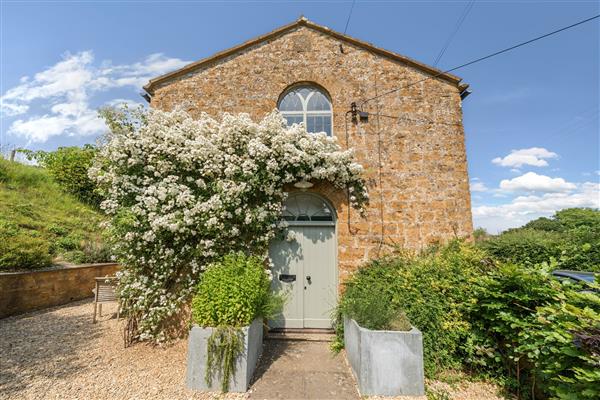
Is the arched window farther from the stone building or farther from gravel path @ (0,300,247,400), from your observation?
gravel path @ (0,300,247,400)

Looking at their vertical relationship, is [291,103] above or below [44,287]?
above

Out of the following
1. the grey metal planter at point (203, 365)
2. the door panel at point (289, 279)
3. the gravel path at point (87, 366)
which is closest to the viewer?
the gravel path at point (87, 366)

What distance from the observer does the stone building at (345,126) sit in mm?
6230

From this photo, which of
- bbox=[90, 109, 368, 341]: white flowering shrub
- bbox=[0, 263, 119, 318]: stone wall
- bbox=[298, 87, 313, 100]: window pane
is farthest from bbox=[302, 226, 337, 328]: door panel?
bbox=[0, 263, 119, 318]: stone wall

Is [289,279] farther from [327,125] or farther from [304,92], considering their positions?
[304,92]

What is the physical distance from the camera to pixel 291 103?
23.0 feet

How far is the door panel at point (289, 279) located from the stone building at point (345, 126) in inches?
0.9

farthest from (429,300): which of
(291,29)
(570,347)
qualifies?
(291,29)

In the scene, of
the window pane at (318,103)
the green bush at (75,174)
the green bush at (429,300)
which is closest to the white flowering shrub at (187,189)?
the window pane at (318,103)

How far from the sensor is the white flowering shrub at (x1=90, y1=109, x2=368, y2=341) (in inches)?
207

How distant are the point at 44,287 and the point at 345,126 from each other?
Result: 29.3ft

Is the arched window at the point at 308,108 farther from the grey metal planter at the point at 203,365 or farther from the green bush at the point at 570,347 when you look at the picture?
the green bush at the point at 570,347

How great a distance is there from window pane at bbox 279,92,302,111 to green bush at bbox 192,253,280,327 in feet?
13.6

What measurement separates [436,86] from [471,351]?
5.91 meters
